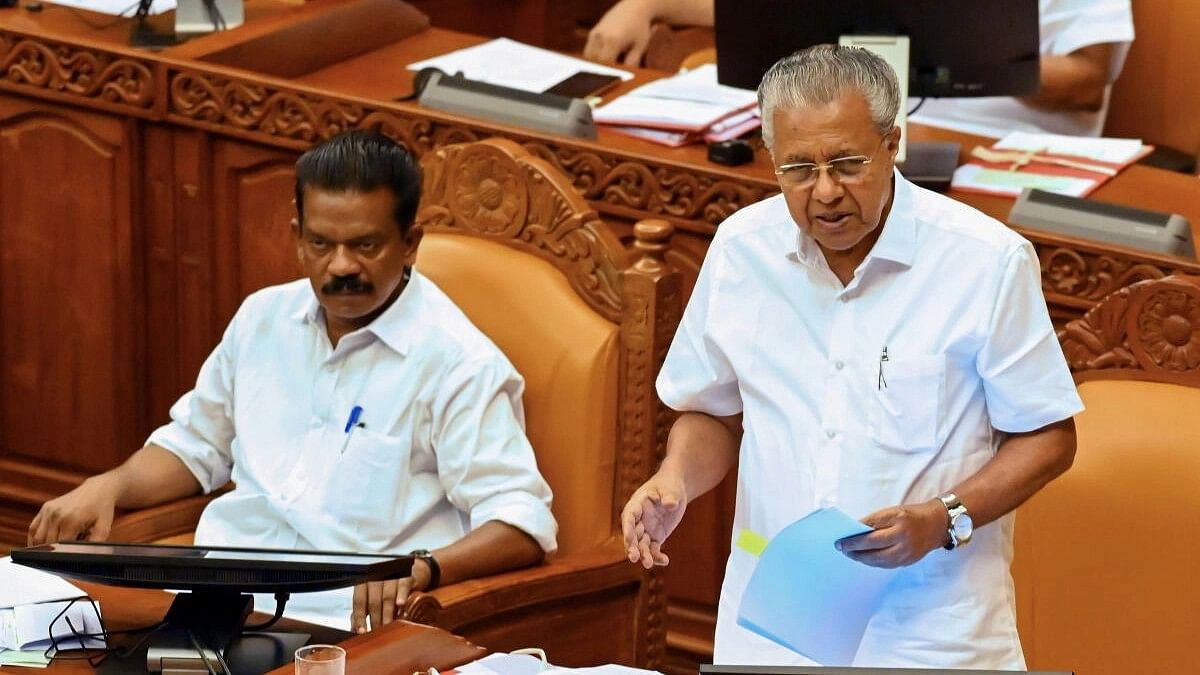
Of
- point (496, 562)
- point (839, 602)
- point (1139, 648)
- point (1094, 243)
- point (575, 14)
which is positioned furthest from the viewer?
point (575, 14)

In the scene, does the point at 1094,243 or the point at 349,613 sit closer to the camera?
the point at 349,613

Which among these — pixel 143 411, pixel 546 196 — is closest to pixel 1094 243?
pixel 546 196

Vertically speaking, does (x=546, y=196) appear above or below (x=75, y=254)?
above

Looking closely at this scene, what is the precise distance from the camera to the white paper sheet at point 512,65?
387cm

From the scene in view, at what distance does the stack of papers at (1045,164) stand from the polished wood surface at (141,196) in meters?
0.05

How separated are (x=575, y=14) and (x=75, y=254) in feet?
9.36

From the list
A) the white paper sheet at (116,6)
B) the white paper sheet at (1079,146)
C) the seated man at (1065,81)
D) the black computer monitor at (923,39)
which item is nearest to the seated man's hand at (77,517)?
the black computer monitor at (923,39)

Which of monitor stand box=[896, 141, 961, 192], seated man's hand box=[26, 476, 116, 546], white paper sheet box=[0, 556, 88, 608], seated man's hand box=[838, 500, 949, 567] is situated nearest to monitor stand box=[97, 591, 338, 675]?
white paper sheet box=[0, 556, 88, 608]

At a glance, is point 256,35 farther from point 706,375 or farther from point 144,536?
point 706,375

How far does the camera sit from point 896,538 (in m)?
1.99

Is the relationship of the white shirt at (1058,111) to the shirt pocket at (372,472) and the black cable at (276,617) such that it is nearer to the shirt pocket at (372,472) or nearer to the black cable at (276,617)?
the shirt pocket at (372,472)

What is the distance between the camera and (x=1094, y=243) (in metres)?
3.06

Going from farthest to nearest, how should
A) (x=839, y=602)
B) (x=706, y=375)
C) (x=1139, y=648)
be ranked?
(x=1139, y=648) → (x=706, y=375) → (x=839, y=602)

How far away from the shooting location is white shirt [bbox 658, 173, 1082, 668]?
2.11 metres
